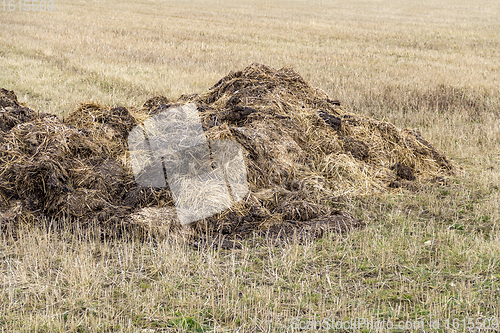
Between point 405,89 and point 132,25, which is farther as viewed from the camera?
point 132,25

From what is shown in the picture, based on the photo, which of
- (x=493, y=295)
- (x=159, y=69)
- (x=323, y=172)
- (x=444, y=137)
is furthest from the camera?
(x=159, y=69)

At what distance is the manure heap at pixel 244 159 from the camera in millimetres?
5438

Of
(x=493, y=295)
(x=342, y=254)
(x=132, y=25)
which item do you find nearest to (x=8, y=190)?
(x=342, y=254)

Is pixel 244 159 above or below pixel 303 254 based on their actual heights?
above

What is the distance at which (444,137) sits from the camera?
9.01 meters

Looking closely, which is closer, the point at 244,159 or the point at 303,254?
the point at 303,254

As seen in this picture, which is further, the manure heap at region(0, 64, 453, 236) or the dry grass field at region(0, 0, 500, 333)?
the manure heap at region(0, 64, 453, 236)

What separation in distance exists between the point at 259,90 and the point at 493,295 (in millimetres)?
4998

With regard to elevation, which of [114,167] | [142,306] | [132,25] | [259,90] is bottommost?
[142,306]

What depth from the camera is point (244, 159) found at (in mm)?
6207

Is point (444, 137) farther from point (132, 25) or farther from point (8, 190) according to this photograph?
point (132, 25)

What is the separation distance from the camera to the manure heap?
5438 millimetres

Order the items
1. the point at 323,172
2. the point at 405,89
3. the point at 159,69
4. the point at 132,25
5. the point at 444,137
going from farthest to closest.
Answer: the point at 132,25 → the point at 159,69 → the point at 405,89 → the point at 444,137 → the point at 323,172

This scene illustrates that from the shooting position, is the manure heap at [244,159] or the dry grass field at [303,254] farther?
the manure heap at [244,159]
